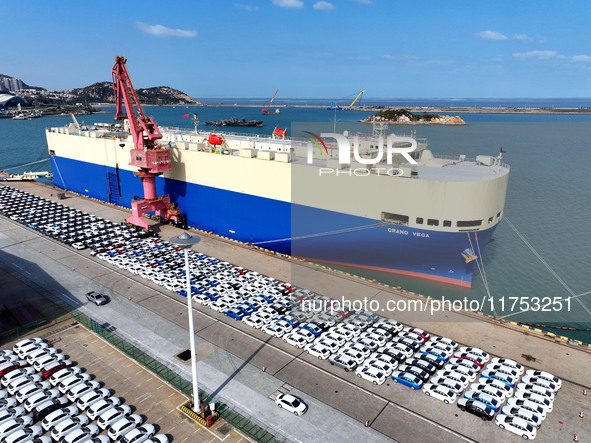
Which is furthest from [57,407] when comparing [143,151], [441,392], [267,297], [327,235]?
[143,151]

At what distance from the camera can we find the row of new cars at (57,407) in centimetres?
1588

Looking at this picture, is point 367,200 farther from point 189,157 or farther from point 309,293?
point 189,157

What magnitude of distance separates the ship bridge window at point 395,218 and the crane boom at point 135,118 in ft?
86.8

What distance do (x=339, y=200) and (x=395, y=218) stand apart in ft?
16.7

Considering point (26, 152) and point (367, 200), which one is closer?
point (367, 200)

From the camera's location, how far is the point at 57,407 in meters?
17.6

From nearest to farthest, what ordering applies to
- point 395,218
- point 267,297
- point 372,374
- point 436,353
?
point 372,374 < point 436,353 < point 267,297 < point 395,218

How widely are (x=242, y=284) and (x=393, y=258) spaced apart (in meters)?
12.9

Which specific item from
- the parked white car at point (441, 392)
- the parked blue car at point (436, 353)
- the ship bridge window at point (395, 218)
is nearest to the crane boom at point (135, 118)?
the ship bridge window at point (395, 218)

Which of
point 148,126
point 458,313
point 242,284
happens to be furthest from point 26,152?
point 458,313

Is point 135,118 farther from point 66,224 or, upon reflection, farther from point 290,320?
point 290,320

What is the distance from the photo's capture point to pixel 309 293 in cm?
2889

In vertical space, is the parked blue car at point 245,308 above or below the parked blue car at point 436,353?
above

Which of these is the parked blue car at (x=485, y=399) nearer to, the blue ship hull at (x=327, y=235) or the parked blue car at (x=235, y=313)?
the blue ship hull at (x=327, y=235)
